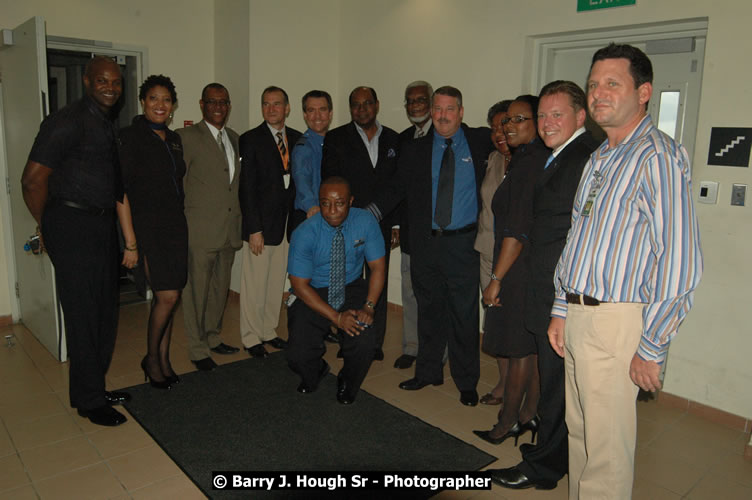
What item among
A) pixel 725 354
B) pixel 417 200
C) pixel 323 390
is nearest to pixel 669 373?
pixel 725 354

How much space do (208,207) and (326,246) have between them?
90 centimetres

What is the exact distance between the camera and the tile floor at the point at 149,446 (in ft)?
8.07

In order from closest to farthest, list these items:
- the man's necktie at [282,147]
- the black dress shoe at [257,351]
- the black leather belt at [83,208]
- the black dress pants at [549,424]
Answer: the black dress pants at [549,424], the black leather belt at [83,208], the man's necktie at [282,147], the black dress shoe at [257,351]

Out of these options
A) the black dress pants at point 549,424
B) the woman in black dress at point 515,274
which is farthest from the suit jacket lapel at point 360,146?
the black dress pants at point 549,424

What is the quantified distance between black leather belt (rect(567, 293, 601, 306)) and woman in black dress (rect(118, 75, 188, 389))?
7.32 feet

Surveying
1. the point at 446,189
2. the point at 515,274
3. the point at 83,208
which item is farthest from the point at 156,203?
the point at 515,274

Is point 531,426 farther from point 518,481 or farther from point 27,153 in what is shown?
point 27,153

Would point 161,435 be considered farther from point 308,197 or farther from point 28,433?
point 308,197

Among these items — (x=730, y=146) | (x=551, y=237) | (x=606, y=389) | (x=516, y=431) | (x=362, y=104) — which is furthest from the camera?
(x=362, y=104)

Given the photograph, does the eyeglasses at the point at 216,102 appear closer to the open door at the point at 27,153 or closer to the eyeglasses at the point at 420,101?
the open door at the point at 27,153

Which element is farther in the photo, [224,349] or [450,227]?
[224,349]

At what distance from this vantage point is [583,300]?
188 centimetres

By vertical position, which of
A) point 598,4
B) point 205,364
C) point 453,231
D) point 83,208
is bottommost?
point 205,364

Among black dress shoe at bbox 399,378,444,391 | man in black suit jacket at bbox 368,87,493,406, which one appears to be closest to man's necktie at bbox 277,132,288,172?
man in black suit jacket at bbox 368,87,493,406
